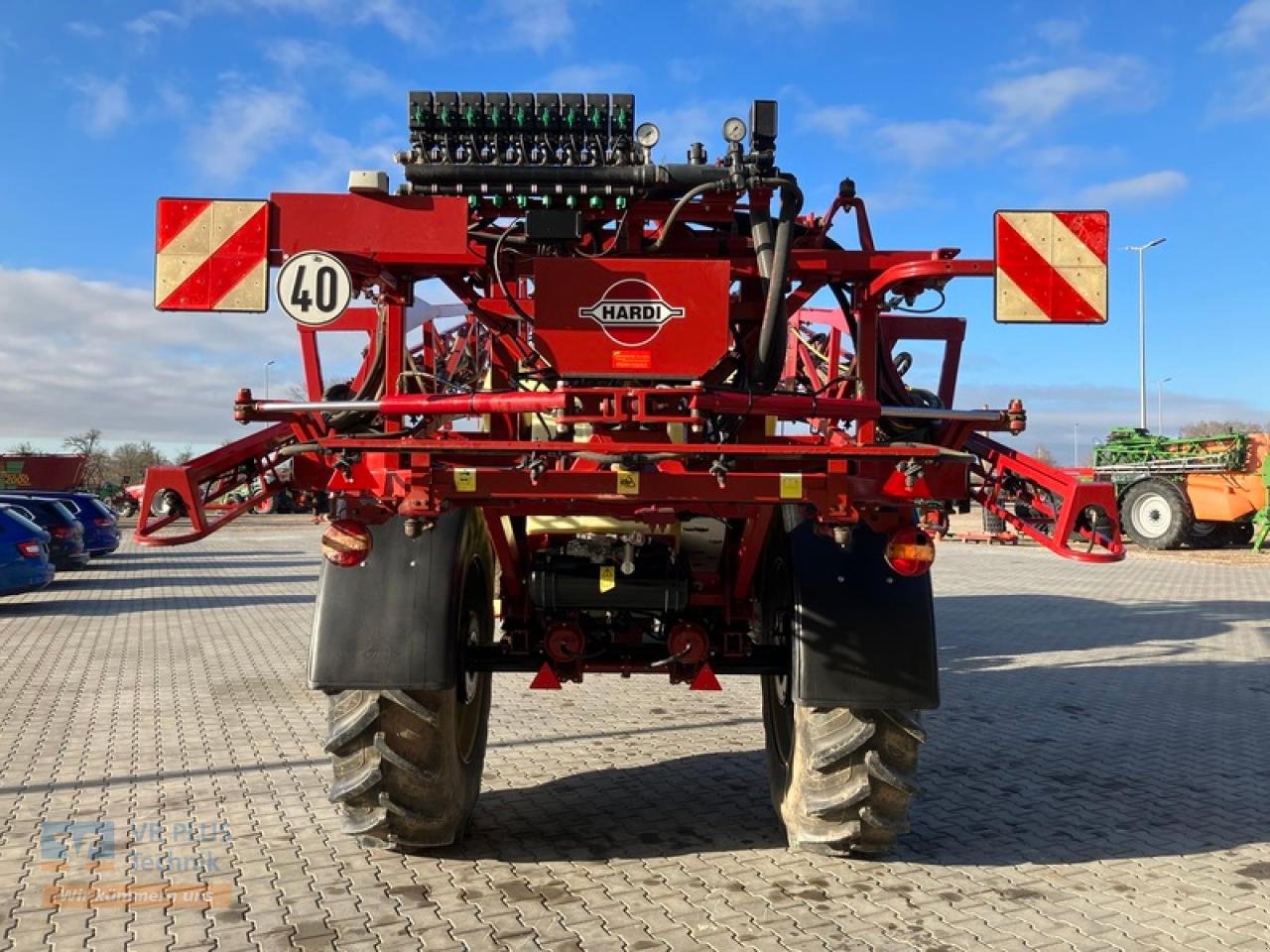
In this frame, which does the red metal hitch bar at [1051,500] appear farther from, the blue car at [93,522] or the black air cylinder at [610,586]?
the blue car at [93,522]

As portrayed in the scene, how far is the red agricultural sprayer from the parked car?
15173 millimetres

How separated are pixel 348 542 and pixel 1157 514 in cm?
2373

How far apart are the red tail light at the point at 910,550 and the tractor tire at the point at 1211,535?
74.7 ft

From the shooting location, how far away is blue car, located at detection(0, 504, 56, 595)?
1322cm

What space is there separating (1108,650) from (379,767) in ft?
28.0

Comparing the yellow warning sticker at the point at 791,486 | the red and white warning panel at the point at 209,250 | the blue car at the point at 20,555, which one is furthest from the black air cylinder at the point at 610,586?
the blue car at the point at 20,555

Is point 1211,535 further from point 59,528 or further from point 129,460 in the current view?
point 129,460

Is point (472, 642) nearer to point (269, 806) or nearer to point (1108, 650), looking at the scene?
point (269, 806)

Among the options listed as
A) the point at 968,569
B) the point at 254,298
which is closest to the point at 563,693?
the point at 254,298

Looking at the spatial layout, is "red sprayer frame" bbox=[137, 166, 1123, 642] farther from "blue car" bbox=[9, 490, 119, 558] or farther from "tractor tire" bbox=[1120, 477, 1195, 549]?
"tractor tire" bbox=[1120, 477, 1195, 549]

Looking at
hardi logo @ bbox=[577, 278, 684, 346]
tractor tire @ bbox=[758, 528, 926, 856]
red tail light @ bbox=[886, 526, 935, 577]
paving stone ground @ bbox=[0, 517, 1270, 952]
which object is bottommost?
paving stone ground @ bbox=[0, 517, 1270, 952]

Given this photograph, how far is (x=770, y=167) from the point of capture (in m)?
3.70

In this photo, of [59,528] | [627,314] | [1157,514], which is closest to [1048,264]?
[627,314]

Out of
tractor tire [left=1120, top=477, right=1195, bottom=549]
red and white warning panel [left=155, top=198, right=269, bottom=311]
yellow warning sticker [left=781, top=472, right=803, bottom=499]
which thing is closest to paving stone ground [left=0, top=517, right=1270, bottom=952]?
yellow warning sticker [left=781, top=472, right=803, bottom=499]
